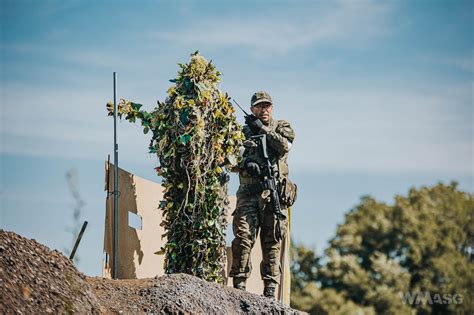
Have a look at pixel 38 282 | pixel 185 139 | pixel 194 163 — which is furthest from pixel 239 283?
pixel 38 282

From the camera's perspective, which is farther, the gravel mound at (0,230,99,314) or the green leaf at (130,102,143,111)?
the green leaf at (130,102,143,111)

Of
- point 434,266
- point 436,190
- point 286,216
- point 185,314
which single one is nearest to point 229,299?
point 185,314

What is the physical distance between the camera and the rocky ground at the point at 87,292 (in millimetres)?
10555

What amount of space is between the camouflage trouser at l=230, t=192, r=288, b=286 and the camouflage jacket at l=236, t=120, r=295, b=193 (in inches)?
10.4

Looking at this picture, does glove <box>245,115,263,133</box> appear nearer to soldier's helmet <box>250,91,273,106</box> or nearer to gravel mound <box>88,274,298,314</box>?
soldier's helmet <box>250,91,273,106</box>

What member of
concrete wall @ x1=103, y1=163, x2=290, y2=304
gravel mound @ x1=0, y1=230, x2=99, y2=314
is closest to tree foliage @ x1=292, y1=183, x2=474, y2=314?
concrete wall @ x1=103, y1=163, x2=290, y2=304

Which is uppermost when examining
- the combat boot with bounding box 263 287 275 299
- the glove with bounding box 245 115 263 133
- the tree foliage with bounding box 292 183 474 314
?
the tree foliage with bounding box 292 183 474 314

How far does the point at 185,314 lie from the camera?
39.1 feet

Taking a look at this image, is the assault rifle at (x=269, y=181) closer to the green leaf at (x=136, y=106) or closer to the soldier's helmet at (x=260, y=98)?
the soldier's helmet at (x=260, y=98)

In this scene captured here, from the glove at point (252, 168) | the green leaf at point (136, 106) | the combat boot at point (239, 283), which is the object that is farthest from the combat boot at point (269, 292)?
the green leaf at point (136, 106)

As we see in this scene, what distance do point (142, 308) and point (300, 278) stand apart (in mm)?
29757

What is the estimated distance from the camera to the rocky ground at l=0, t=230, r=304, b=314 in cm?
1055

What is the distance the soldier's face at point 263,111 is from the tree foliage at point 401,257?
83.5 ft

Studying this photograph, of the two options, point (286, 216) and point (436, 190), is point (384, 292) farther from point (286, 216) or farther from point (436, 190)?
point (286, 216)
